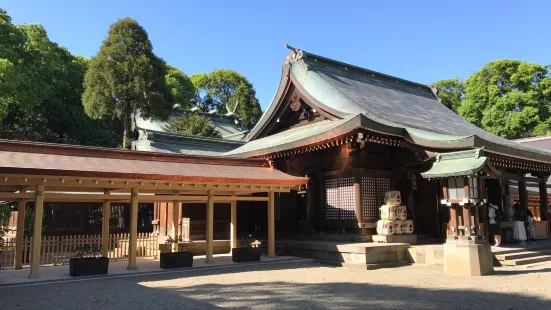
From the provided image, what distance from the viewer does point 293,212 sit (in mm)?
17672

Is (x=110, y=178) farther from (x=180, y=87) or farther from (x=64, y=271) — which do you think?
(x=180, y=87)

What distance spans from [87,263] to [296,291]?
5916 millimetres

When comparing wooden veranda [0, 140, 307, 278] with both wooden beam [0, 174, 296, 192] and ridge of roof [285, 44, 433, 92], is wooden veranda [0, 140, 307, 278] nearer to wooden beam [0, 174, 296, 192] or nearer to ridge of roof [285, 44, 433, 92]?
wooden beam [0, 174, 296, 192]

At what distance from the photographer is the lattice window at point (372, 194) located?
14969mm

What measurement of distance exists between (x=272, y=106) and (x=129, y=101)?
14512 mm

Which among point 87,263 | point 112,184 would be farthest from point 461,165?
point 87,263

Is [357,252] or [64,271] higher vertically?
[357,252]

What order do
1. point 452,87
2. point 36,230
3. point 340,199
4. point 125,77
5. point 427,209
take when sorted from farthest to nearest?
point 452,87 < point 125,77 < point 427,209 < point 340,199 < point 36,230

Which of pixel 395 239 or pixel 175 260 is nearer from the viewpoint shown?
pixel 175 260

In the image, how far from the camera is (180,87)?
166ft

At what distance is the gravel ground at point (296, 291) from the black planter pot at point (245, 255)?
163 cm

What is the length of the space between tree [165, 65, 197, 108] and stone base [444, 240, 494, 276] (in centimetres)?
4000

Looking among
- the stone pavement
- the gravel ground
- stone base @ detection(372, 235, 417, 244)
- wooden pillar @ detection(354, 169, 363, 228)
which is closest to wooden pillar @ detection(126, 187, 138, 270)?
the stone pavement

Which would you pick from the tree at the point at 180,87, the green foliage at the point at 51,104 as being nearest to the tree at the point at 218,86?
the tree at the point at 180,87
